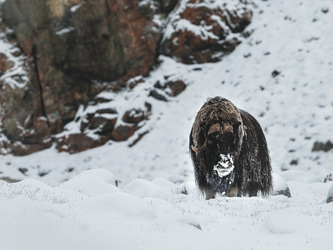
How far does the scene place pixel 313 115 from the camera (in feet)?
39.9

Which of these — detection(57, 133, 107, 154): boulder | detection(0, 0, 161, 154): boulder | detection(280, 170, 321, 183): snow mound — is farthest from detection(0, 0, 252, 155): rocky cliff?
detection(280, 170, 321, 183): snow mound

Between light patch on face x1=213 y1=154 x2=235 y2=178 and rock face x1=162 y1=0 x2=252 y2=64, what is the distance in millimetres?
11347

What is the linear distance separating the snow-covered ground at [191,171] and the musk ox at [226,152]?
0.51 metres

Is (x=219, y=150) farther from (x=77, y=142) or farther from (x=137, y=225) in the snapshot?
(x=77, y=142)

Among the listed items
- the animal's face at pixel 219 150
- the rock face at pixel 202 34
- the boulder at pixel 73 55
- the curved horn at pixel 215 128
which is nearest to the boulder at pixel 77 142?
the boulder at pixel 73 55

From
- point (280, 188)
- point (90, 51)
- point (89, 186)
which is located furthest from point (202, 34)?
point (89, 186)

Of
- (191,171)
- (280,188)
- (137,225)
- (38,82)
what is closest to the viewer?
(137,225)

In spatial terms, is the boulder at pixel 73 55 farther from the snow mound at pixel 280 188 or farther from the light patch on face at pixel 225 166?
the light patch on face at pixel 225 166

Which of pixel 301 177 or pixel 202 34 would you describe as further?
pixel 202 34

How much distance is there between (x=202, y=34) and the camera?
17.3 m

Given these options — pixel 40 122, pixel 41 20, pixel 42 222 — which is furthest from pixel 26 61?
pixel 42 222

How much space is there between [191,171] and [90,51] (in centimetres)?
831

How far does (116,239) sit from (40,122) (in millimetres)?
14265

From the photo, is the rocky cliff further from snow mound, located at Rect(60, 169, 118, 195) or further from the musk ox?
snow mound, located at Rect(60, 169, 118, 195)
